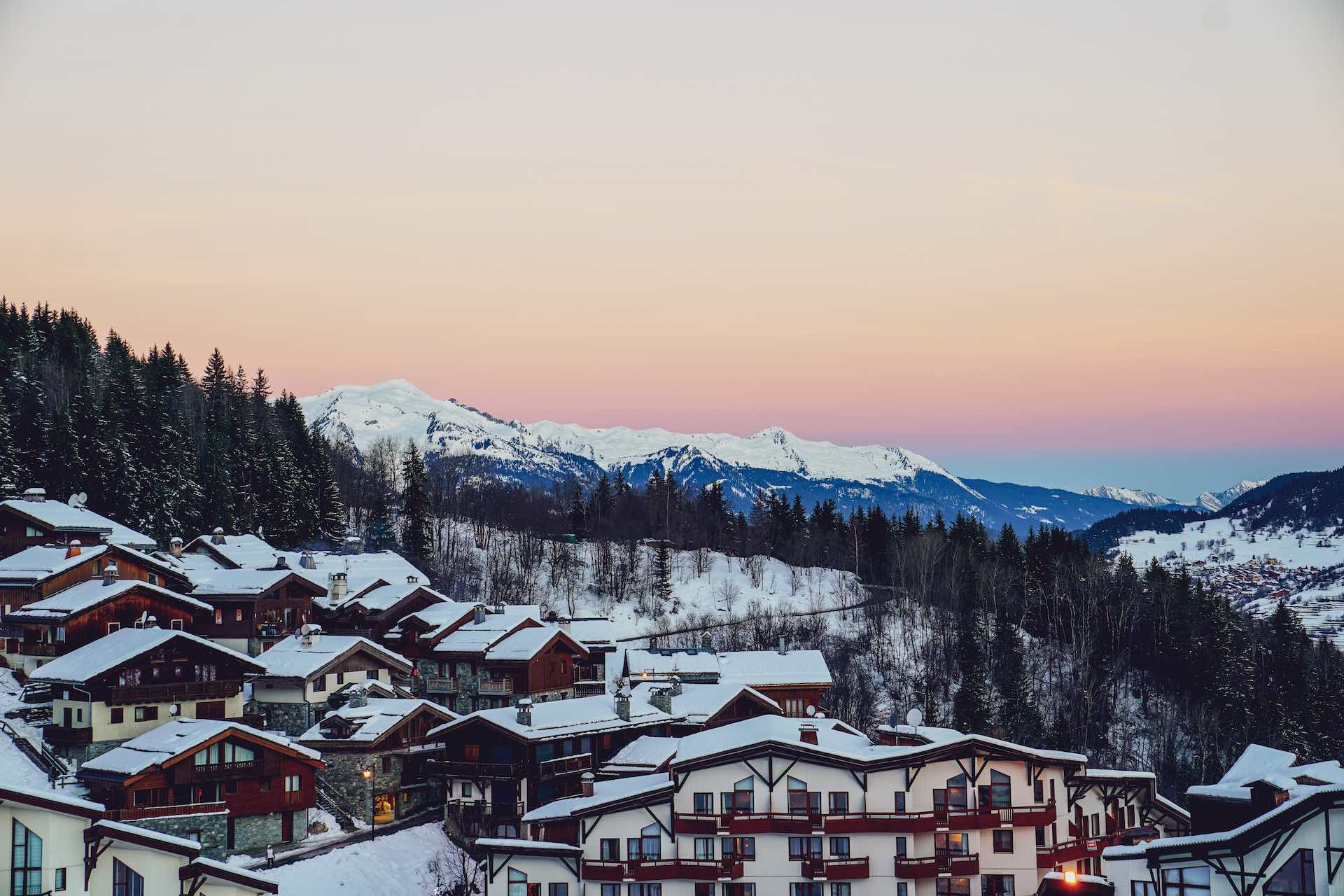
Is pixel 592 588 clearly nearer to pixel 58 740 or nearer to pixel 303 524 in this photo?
pixel 303 524

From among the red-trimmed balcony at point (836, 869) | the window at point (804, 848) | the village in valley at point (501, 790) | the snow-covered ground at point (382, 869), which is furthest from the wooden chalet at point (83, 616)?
the red-trimmed balcony at point (836, 869)

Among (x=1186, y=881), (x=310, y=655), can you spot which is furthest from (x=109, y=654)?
(x=1186, y=881)

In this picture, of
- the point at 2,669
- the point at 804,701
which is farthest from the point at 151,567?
the point at 804,701

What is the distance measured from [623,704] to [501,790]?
8.17m

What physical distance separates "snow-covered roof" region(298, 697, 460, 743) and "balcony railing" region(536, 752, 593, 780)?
5.30 m

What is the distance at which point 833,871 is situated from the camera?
41.9 m

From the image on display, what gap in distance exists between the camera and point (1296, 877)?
29.1 metres

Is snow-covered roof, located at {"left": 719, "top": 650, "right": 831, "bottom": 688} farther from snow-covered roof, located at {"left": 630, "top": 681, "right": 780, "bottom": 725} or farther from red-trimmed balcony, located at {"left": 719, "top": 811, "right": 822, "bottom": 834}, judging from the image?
red-trimmed balcony, located at {"left": 719, "top": 811, "right": 822, "bottom": 834}

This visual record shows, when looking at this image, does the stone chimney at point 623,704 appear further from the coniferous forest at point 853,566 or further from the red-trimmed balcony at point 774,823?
the coniferous forest at point 853,566

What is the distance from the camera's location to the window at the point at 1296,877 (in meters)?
28.8

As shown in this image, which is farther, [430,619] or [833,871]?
[430,619]

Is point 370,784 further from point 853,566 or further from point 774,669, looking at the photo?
point 853,566

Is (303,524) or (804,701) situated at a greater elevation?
(303,524)

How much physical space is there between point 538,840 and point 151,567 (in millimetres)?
32999
